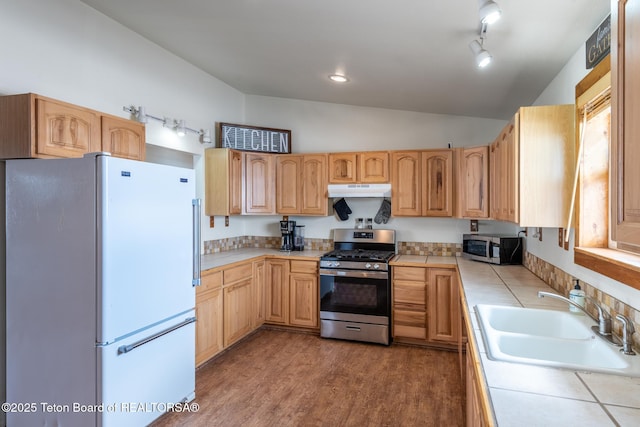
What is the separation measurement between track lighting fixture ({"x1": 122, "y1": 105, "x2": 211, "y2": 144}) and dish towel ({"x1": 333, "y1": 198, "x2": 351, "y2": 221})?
1658 millimetres

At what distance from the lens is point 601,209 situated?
6.03 feet

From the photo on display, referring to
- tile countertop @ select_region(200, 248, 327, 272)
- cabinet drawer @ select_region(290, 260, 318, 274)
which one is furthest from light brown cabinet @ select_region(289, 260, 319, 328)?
tile countertop @ select_region(200, 248, 327, 272)

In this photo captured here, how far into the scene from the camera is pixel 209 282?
10.2ft

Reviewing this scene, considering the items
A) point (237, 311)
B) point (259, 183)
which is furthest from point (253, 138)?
point (237, 311)

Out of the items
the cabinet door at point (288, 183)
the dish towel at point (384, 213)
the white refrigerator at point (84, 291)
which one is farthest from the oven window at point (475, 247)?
the white refrigerator at point (84, 291)

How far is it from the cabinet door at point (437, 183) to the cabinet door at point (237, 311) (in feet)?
6.79

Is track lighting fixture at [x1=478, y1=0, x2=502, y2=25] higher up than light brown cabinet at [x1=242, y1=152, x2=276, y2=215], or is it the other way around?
track lighting fixture at [x1=478, y1=0, x2=502, y2=25]

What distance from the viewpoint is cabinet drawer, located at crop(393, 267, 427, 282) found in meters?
3.57

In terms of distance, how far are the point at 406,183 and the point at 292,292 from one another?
175 centimetres

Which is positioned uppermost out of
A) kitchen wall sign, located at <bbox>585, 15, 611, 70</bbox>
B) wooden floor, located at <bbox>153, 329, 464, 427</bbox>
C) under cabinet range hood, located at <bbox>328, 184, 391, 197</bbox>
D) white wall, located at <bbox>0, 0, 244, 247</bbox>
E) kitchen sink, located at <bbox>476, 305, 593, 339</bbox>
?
white wall, located at <bbox>0, 0, 244, 247</bbox>

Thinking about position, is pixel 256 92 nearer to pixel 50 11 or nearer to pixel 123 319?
pixel 50 11

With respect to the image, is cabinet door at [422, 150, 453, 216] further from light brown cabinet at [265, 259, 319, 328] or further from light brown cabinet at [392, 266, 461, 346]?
light brown cabinet at [265, 259, 319, 328]

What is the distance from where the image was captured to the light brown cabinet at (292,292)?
3.91 m

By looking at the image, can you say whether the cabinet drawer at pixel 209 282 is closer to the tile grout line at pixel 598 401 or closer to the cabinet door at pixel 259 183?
the cabinet door at pixel 259 183
